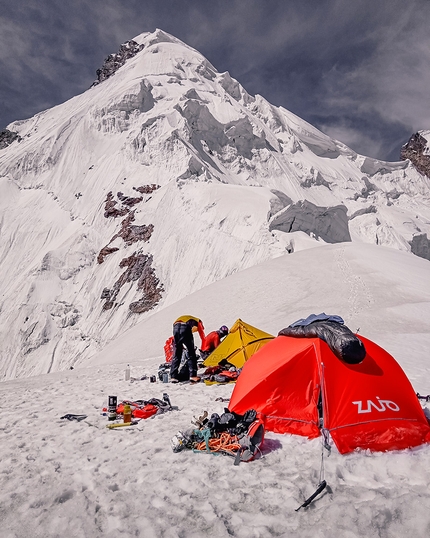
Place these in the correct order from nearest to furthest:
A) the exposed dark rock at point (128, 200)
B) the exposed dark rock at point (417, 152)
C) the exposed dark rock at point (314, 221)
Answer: the exposed dark rock at point (314, 221)
the exposed dark rock at point (128, 200)
the exposed dark rock at point (417, 152)

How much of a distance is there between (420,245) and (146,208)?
34.6 meters

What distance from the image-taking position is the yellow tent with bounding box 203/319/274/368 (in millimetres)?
8695

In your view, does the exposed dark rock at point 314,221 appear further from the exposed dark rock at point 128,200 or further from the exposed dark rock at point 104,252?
the exposed dark rock at point 128,200

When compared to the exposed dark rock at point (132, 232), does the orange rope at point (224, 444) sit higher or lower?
lower

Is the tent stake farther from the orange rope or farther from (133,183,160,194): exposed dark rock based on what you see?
(133,183,160,194): exposed dark rock

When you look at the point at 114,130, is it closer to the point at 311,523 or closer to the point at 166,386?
the point at 166,386

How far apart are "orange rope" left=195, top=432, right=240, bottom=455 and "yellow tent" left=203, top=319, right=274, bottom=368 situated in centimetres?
455

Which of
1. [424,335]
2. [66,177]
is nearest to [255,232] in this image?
[424,335]

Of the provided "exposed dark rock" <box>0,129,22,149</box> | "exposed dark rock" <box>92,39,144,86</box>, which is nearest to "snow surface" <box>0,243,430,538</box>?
"exposed dark rock" <box>0,129,22,149</box>


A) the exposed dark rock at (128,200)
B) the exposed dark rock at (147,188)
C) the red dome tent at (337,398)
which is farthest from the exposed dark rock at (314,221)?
the red dome tent at (337,398)

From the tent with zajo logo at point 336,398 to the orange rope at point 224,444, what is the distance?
2.14 ft

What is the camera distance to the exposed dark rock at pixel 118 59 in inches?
2953

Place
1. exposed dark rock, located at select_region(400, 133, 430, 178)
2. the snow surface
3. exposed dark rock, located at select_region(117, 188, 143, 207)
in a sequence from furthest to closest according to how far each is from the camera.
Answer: exposed dark rock, located at select_region(400, 133, 430, 178) < exposed dark rock, located at select_region(117, 188, 143, 207) < the snow surface

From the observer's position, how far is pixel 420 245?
42312mm
